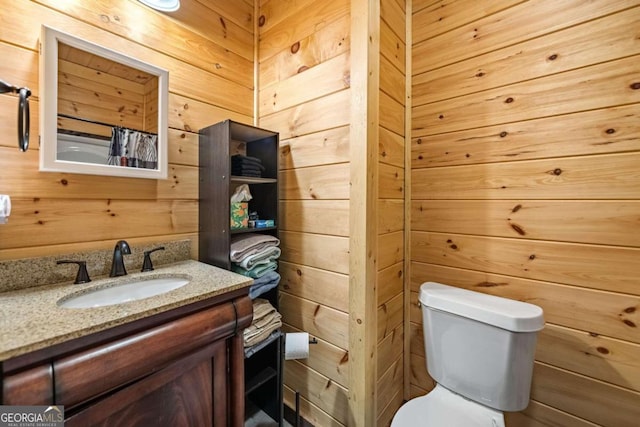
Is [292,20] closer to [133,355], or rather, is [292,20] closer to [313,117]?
[313,117]

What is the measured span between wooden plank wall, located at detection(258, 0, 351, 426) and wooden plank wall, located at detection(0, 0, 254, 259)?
26 centimetres

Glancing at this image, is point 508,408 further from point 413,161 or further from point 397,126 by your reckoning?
point 397,126

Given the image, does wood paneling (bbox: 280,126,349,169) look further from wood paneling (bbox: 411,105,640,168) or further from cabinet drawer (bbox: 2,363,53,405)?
cabinet drawer (bbox: 2,363,53,405)

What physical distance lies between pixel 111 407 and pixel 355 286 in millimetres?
846

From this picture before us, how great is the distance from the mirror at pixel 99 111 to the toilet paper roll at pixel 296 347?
0.95 metres

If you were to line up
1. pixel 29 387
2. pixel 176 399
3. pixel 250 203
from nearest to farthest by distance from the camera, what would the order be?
pixel 29 387 < pixel 176 399 < pixel 250 203

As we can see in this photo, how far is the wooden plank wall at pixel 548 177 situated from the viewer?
0.95 meters

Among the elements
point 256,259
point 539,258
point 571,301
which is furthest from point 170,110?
point 571,301

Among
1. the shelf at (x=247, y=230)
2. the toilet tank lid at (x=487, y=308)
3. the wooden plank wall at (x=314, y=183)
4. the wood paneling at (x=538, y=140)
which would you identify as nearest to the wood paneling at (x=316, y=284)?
the wooden plank wall at (x=314, y=183)

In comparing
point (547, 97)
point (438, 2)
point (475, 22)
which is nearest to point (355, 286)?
point (547, 97)

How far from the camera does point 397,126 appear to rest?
4.49 feet

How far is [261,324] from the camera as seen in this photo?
4.00 feet

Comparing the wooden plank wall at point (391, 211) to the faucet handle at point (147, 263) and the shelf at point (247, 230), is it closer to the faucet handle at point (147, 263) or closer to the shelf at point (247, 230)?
the shelf at point (247, 230)

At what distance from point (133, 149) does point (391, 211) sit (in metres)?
1.18
